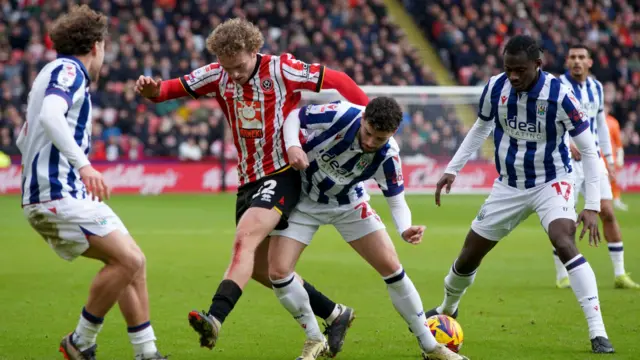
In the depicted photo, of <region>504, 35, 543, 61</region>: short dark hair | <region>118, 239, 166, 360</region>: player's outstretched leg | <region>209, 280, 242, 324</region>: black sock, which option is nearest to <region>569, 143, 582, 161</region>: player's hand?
<region>504, 35, 543, 61</region>: short dark hair

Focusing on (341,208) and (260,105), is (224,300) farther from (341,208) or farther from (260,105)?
(260,105)

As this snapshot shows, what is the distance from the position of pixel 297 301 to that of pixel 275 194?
29.1 inches

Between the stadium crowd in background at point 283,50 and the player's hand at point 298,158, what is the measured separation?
16.4 meters

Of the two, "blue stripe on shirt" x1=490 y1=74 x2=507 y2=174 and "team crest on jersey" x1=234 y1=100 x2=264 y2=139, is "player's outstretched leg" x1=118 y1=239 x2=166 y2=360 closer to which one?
"team crest on jersey" x1=234 y1=100 x2=264 y2=139

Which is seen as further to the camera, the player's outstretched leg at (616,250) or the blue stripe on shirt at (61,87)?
the player's outstretched leg at (616,250)

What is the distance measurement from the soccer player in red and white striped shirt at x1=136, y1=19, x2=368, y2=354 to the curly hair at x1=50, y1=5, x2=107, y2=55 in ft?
2.75

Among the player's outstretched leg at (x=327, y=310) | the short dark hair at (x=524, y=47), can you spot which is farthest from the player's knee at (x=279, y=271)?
the short dark hair at (x=524, y=47)

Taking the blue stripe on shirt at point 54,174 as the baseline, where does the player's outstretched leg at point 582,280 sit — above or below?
below

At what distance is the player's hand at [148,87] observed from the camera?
6.37 m

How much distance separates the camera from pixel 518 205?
6871 mm

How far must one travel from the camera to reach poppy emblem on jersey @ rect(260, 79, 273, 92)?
6289mm

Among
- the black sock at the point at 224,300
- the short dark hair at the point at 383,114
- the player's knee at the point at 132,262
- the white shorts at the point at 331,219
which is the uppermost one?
the short dark hair at the point at 383,114

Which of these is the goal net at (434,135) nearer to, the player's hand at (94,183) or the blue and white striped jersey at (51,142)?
the blue and white striped jersey at (51,142)

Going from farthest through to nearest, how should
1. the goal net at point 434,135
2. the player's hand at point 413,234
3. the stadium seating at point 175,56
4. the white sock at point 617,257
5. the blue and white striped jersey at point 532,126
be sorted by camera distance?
the goal net at point 434,135 → the stadium seating at point 175,56 → the white sock at point 617,257 → the blue and white striped jersey at point 532,126 → the player's hand at point 413,234
